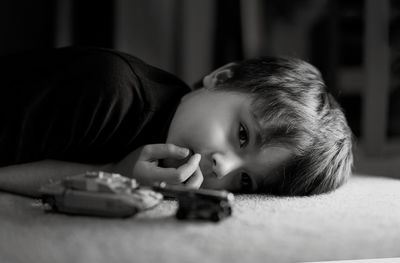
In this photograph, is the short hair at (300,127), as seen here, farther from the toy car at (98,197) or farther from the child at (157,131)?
the toy car at (98,197)

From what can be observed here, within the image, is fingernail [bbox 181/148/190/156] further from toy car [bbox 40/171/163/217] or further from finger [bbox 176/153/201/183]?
toy car [bbox 40/171/163/217]

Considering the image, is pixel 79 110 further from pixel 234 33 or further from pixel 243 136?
pixel 234 33

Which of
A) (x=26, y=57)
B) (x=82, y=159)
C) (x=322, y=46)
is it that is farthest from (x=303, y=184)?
(x=322, y=46)

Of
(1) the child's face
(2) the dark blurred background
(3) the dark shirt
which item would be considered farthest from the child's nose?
(2) the dark blurred background

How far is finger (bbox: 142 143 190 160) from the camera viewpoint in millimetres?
764

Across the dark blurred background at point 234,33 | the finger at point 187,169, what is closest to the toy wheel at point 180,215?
the finger at point 187,169

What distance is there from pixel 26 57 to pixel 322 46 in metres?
1.10

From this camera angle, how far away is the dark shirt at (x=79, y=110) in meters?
0.80

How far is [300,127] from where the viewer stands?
814 millimetres

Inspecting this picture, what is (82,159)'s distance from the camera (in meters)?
0.87

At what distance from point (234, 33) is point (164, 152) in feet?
4.13

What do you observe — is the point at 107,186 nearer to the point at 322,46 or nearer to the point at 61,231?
the point at 61,231

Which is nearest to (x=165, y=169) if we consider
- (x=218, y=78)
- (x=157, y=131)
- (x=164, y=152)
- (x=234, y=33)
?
(x=164, y=152)

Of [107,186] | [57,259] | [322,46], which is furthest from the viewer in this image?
[322,46]
